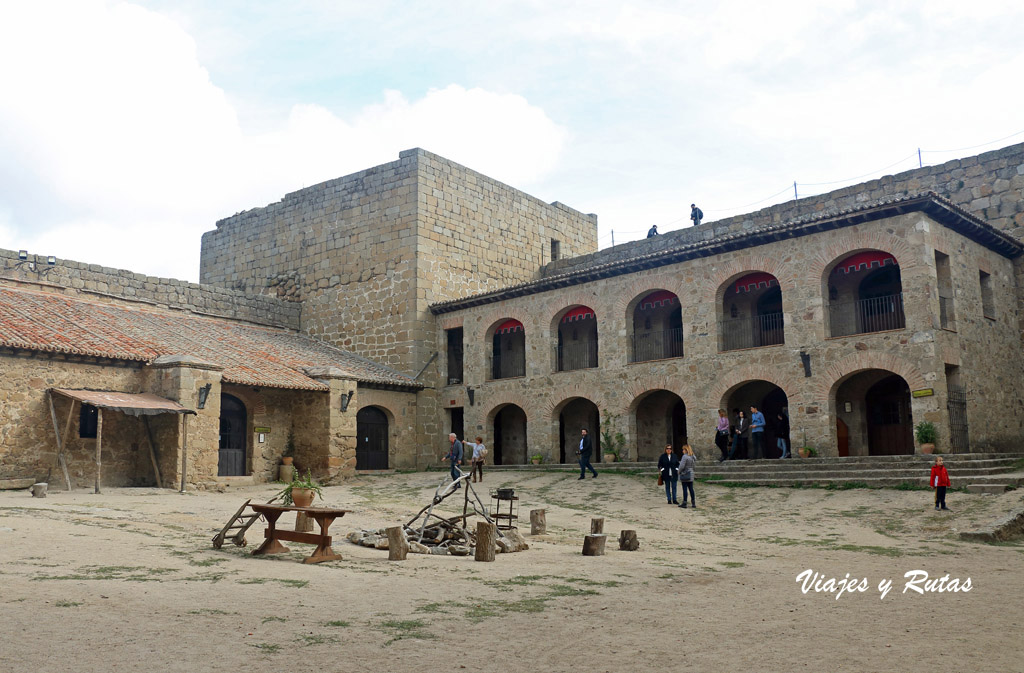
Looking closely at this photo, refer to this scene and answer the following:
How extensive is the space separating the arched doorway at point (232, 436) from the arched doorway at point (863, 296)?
13.4 metres

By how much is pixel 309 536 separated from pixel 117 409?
798 centimetres

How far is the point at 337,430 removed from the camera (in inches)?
790

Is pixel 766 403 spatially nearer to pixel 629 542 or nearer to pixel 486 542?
pixel 629 542

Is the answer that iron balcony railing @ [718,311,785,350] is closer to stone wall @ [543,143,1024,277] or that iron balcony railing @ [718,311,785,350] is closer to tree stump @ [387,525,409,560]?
stone wall @ [543,143,1024,277]

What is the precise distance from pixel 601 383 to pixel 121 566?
1474 centimetres

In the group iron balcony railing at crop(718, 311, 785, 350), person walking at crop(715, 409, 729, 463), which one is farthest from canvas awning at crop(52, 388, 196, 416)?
iron balcony railing at crop(718, 311, 785, 350)

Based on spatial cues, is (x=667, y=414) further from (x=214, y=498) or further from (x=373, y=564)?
(x=373, y=564)

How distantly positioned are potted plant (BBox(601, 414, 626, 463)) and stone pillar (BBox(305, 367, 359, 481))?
6.14 meters

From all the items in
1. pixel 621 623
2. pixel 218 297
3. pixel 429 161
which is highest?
pixel 429 161

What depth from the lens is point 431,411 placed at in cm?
2438

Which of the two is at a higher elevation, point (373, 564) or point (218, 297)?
point (218, 297)

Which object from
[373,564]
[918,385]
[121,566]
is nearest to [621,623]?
[373,564]

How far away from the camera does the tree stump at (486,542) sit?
9.47 metres

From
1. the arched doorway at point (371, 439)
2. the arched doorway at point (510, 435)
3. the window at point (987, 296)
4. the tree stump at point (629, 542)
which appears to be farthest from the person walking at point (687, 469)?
the arched doorway at point (510, 435)
